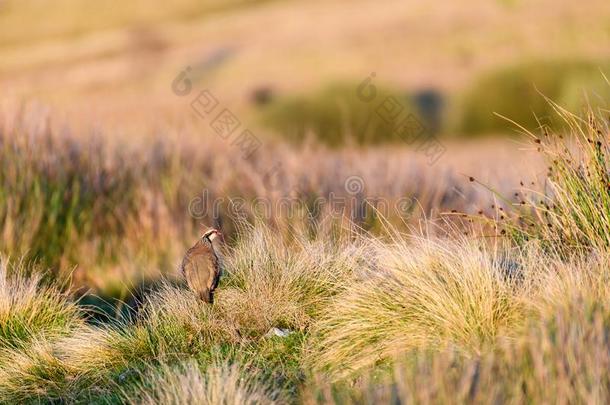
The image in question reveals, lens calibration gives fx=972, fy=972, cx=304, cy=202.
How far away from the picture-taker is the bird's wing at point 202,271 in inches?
229

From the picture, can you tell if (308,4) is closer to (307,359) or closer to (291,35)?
(291,35)

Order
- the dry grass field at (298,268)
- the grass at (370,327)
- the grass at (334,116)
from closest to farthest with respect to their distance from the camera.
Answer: the grass at (370,327), the dry grass field at (298,268), the grass at (334,116)

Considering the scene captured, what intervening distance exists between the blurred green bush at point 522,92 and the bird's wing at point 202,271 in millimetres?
21782

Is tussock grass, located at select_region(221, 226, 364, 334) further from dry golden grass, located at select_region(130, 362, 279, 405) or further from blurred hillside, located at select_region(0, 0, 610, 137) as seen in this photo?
blurred hillside, located at select_region(0, 0, 610, 137)

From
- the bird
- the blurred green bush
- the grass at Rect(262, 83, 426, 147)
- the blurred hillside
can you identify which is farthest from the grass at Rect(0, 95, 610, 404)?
the blurred green bush

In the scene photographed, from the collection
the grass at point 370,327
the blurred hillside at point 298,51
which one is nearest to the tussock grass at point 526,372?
the grass at point 370,327

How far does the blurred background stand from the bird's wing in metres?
1.21

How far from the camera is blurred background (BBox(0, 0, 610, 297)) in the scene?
10.1 metres

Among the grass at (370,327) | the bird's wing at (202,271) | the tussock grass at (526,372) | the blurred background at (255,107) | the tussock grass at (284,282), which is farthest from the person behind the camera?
the blurred background at (255,107)

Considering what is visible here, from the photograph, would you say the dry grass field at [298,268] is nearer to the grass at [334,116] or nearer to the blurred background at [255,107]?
the blurred background at [255,107]

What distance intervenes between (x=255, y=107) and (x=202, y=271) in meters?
26.9

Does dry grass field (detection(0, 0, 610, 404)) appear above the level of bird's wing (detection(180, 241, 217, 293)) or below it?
below

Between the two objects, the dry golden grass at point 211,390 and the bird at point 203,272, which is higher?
the bird at point 203,272

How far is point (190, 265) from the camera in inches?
233
